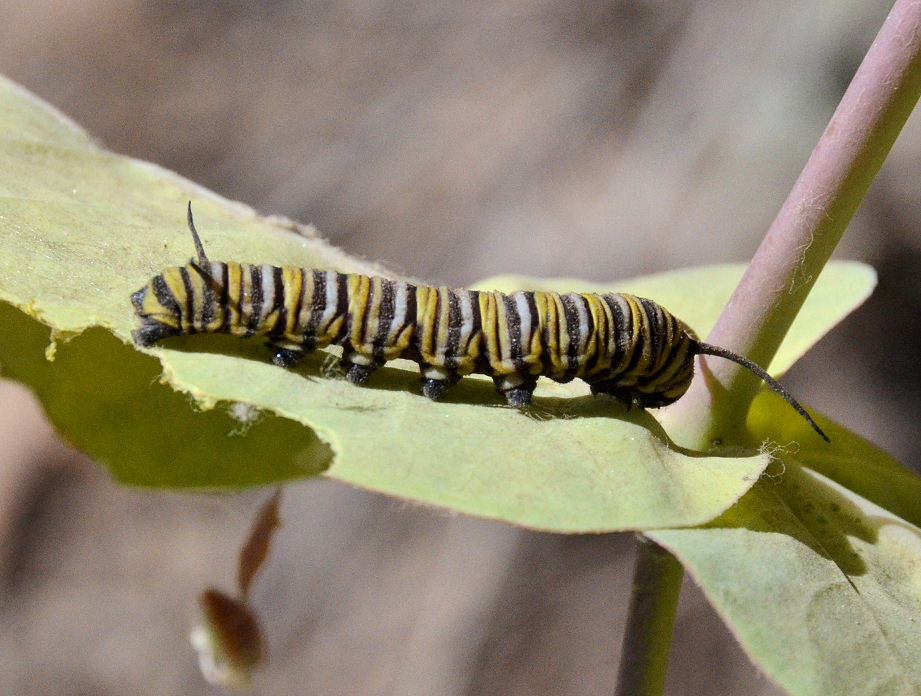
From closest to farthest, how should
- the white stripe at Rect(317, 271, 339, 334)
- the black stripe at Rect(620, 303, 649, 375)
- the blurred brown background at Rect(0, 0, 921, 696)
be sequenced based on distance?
the white stripe at Rect(317, 271, 339, 334), the black stripe at Rect(620, 303, 649, 375), the blurred brown background at Rect(0, 0, 921, 696)

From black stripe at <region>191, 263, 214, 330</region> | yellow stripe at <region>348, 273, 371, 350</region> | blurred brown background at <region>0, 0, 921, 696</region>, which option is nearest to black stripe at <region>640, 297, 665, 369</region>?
yellow stripe at <region>348, 273, 371, 350</region>

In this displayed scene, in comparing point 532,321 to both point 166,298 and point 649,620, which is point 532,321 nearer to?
point 649,620

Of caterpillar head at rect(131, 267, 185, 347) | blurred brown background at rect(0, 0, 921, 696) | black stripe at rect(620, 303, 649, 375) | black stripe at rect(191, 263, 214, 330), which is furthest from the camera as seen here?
blurred brown background at rect(0, 0, 921, 696)

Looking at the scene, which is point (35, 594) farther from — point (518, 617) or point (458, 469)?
point (458, 469)

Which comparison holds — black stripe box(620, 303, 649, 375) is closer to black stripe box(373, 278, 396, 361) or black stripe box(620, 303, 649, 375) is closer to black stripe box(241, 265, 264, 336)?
black stripe box(373, 278, 396, 361)

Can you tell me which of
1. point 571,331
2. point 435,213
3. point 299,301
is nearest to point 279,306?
point 299,301

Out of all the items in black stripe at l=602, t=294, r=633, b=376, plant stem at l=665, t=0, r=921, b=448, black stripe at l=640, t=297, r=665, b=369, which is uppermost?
plant stem at l=665, t=0, r=921, b=448

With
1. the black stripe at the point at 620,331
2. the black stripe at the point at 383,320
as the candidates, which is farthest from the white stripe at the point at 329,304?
the black stripe at the point at 620,331

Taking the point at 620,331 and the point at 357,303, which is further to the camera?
the point at 620,331
